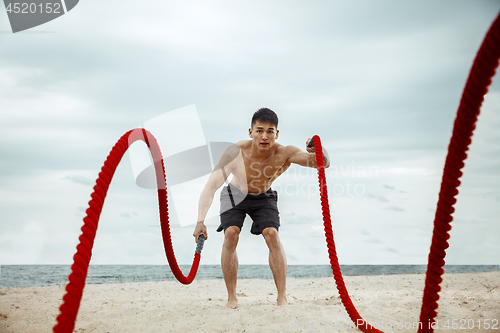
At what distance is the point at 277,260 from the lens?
425cm

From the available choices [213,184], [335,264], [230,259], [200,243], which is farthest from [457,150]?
[230,259]

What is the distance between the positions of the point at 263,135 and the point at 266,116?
236mm

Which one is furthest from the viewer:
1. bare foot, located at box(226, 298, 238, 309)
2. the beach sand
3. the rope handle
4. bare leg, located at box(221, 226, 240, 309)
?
bare leg, located at box(221, 226, 240, 309)

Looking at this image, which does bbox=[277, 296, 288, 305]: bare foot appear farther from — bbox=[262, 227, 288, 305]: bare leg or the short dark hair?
the short dark hair

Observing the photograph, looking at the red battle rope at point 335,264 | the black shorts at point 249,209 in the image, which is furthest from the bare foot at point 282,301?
the red battle rope at point 335,264

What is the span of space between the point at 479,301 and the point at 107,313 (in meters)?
4.47

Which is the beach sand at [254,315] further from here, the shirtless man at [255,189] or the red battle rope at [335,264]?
the shirtless man at [255,189]

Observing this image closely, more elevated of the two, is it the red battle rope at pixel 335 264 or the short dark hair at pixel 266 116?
the short dark hair at pixel 266 116

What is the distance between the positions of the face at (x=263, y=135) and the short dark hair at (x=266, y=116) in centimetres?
4

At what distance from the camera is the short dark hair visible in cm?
427

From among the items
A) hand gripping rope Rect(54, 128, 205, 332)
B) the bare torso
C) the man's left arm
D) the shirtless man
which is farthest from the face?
hand gripping rope Rect(54, 128, 205, 332)

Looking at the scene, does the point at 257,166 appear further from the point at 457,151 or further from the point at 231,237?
the point at 457,151

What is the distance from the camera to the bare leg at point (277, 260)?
13.9 feet

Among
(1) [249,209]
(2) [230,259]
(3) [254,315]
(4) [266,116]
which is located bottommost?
(3) [254,315]
